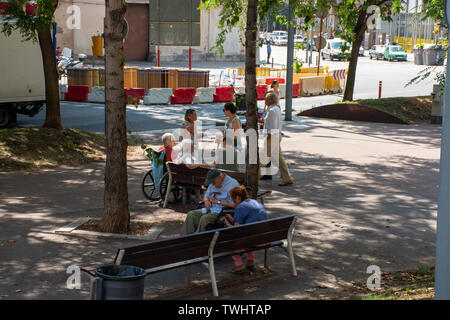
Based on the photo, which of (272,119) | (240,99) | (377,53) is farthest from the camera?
(377,53)

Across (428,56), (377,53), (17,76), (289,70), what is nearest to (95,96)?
(17,76)

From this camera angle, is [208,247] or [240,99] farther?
[240,99]

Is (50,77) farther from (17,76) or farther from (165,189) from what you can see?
(165,189)

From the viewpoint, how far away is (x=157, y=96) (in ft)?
95.8

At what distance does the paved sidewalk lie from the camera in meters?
8.18

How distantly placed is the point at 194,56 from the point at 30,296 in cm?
4981

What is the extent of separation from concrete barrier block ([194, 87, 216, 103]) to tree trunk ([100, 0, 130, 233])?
2030 cm

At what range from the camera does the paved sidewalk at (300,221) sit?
26.8 feet

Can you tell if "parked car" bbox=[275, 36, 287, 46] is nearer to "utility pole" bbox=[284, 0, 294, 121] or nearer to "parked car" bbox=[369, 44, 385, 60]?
"parked car" bbox=[369, 44, 385, 60]

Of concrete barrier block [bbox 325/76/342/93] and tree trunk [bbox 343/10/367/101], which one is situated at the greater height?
tree trunk [bbox 343/10/367/101]

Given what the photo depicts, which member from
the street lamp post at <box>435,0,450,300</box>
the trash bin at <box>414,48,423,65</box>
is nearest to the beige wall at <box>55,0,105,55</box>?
the trash bin at <box>414,48,423,65</box>

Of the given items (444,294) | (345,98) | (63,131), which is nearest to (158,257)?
(444,294)

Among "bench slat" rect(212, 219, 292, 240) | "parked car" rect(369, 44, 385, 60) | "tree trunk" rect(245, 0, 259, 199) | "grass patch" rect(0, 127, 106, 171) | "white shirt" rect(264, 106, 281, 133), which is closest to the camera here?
"bench slat" rect(212, 219, 292, 240)

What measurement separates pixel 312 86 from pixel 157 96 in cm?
1009
